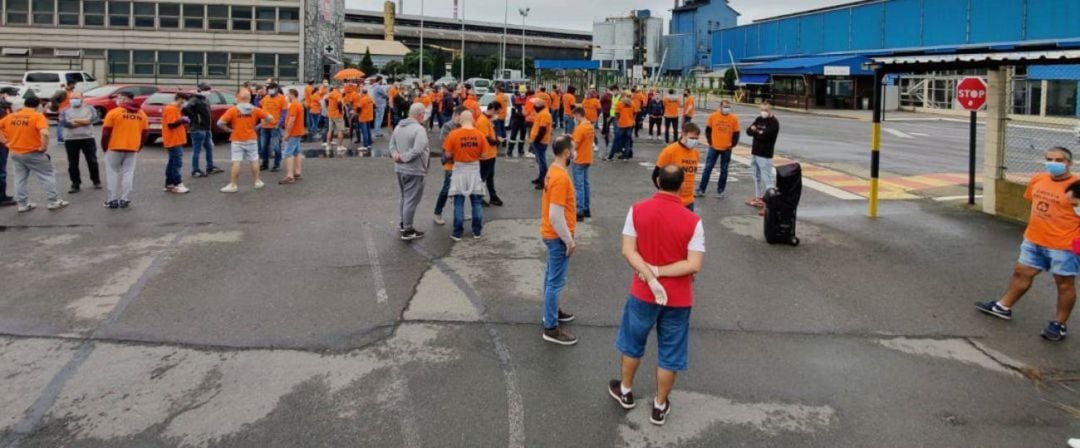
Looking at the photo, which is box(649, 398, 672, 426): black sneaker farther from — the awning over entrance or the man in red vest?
the awning over entrance

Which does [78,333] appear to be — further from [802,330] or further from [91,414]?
[802,330]

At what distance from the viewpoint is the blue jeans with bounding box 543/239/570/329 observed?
5883 millimetres

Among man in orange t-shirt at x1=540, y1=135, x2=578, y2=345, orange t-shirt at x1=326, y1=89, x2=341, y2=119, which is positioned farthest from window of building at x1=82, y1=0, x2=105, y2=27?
man in orange t-shirt at x1=540, y1=135, x2=578, y2=345

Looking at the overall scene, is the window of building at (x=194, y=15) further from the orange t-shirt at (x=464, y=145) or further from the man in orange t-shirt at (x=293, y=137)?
the orange t-shirt at (x=464, y=145)

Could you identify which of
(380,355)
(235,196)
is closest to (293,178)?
(235,196)

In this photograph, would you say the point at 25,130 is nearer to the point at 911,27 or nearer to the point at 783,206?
the point at 783,206

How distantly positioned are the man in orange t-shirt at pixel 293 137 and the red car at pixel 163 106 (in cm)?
558

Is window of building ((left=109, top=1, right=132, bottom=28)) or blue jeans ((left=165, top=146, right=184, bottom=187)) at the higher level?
window of building ((left=109, top=1, right=132, bottom=28))

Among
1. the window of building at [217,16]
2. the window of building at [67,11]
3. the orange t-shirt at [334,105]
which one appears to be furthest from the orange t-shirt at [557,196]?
the window of building at [67,11]

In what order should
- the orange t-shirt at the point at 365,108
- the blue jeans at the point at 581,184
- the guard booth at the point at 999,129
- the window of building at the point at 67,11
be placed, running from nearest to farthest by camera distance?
the guard booth at the point at 999,129
the blue jeans at the point at 581,184
the orange t-shirt at the point at 365,108
the window of building at the point at 67,11

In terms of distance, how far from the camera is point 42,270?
787cm

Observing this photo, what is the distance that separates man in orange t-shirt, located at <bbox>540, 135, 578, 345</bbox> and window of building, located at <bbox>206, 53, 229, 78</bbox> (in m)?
45.5

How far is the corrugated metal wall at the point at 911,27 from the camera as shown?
1547 inches

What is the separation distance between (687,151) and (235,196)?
7242 millimetres
